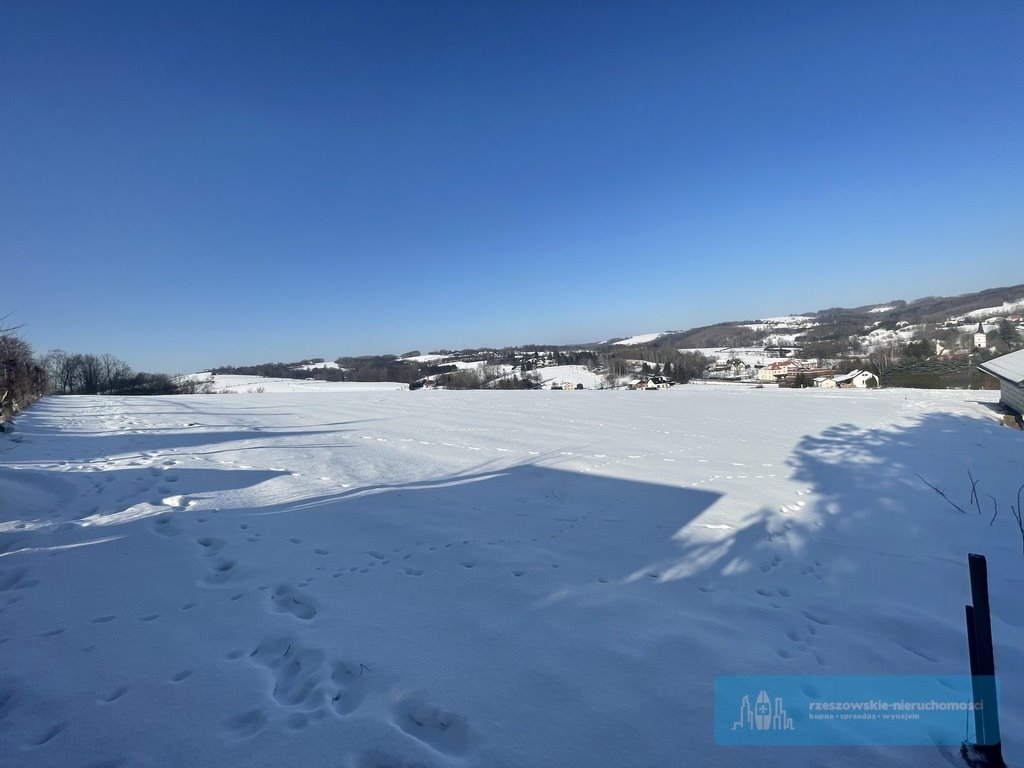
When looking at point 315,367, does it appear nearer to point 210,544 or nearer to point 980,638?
point 210,544

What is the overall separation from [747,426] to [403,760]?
12272 millimetres

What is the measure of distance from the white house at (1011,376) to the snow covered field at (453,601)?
10.7 metres

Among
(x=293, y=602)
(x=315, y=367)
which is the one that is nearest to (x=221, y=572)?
(x=293, y=602)

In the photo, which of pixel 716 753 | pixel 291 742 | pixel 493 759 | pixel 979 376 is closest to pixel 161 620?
pixel 291 742

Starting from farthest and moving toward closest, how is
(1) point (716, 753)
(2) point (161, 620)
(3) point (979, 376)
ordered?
1. (3) point (979, 376)
2. (2) point (161, 620)
3. (1) point (716, 753)

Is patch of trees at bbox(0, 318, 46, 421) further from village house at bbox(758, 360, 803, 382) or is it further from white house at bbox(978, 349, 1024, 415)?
village house at bbox(758, 360, 803, 382)

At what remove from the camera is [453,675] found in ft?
6.97

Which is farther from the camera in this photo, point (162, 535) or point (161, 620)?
point (162, 535)

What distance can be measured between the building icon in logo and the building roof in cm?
1655

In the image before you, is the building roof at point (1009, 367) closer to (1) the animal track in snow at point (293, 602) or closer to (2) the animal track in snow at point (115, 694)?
(1) the animal track in snow at point (293, 602)

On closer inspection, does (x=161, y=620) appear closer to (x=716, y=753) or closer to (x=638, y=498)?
(x=716, y=753)

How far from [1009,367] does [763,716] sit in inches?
796

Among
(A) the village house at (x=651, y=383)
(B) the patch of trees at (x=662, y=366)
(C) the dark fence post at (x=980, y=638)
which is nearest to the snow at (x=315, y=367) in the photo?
(B) the patch of trees at (x=662, y=366)

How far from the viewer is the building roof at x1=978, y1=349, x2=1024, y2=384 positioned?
1321 cm
